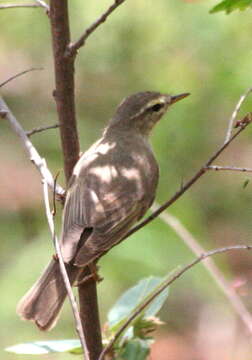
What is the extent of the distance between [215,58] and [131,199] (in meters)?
2.32

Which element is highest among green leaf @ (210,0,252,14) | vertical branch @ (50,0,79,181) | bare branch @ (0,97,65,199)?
green leaf @ (210,0,252,14)

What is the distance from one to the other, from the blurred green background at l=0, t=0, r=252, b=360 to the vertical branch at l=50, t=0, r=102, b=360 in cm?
205

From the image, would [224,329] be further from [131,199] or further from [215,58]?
[131,199]

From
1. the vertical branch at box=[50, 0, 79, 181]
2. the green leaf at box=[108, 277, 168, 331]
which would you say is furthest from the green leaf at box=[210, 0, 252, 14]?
the green leaf at box=[108, 277, 168, 331]

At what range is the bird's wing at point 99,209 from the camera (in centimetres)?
402

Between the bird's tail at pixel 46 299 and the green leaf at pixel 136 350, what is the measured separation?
0.55 metres

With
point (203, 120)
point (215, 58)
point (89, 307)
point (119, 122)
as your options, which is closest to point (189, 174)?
point (203, 120)

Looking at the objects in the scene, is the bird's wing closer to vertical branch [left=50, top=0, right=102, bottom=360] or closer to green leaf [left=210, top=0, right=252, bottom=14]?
vertical branch [left=50, top=0, right=102, bottom=360]

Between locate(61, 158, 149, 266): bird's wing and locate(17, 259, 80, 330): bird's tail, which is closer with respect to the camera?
locate(17, 259, 80, 330): bird's tail

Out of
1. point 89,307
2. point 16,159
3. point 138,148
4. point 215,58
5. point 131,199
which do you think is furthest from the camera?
point 16,159

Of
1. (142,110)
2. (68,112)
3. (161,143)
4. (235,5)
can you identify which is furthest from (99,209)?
(161,143)

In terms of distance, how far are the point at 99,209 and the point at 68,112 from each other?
81 centimetres

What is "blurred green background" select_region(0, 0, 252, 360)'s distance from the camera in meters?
6.05

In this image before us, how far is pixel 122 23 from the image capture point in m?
6.88
